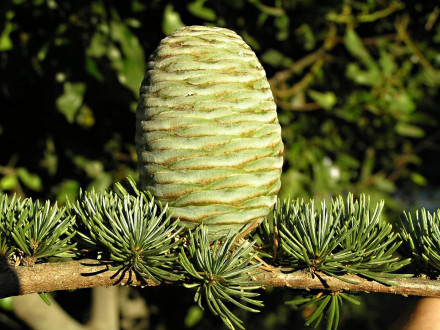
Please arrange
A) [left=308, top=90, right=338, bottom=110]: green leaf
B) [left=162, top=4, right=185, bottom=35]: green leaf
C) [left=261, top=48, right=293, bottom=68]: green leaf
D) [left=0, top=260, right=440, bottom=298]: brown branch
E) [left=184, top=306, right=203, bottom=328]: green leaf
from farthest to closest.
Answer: [left=184, top=306, right=203, bottom=328]: green leaf < [left=308, top=90, right=338, bottom=110]: green leaf < [left=261, top=48, right=293, bottom=68]: green leaf < [left=162, top=4, right=185, bottom=35]: green leaf < [left=0, top=260, right=440, bottom=298]: brown branch

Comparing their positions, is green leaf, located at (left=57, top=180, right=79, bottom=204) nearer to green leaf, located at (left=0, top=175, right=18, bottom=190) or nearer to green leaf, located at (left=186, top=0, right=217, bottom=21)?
green leaf, located at (left=0, top=175, right=18, bottom=190)

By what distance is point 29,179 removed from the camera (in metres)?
1.59

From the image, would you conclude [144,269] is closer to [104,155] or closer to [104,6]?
[104,6]

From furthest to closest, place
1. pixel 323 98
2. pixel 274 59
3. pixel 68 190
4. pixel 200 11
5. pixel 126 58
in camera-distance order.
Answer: pixel 323 98, pixel 274 59, pixel 68 190, pixel 200 11, pixel 126 58

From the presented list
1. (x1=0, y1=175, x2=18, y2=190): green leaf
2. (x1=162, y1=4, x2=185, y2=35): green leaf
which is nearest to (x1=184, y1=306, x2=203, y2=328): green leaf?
(x1=0, y1=175, x2=18, y2=190): green leaf

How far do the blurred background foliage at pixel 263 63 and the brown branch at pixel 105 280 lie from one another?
2.28ft

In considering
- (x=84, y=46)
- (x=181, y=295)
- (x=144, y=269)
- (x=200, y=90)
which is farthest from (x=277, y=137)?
(x=181, y=295)

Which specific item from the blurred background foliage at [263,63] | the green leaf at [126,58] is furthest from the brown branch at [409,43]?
the green leaf at [126,58]

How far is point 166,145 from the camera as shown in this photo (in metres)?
0.60

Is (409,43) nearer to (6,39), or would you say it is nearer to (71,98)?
(71,98)

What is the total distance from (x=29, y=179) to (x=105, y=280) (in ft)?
3.80

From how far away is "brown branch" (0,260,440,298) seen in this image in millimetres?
536

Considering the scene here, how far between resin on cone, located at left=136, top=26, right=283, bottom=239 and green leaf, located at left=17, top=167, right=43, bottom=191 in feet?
3.54

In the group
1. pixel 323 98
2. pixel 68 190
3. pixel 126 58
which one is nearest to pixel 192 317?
pixel 68 190
